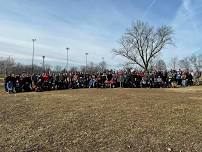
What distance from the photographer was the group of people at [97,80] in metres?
25.7

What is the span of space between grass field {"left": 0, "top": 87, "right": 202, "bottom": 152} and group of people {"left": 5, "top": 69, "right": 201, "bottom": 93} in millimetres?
10201

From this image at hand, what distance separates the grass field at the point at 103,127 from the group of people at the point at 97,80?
1020cm

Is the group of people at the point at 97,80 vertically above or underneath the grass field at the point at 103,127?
above

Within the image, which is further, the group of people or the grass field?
the group of people

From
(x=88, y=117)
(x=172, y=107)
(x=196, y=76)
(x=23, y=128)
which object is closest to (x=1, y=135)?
(x=23, y=128)

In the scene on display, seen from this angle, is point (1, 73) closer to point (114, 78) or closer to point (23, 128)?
point (114, 78)

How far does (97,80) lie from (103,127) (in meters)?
17.2

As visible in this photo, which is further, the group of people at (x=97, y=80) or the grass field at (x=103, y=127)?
the group of people at (x=97, y=80)

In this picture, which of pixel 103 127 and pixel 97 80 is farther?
pixel 97 80

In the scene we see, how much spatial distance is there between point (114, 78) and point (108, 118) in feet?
54.1

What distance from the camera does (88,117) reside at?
41.8 feet

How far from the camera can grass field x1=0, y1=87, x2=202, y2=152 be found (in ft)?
31.9

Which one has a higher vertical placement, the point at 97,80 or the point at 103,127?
the point at 97,80

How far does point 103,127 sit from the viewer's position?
11.3 m
